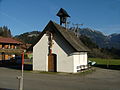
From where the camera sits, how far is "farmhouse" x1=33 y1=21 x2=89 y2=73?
2639cm

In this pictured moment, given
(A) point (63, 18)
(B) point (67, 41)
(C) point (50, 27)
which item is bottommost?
(B) point (67, 41)

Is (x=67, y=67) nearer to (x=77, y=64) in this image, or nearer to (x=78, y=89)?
(x=77, y=64)

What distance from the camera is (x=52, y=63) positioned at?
27250mm

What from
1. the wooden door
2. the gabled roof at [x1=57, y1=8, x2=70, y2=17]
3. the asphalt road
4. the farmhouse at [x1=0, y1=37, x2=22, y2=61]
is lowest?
the asphalt road

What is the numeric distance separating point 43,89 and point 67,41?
515 inches

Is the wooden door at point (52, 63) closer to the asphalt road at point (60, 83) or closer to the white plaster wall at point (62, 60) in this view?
the white plaster wall at point (62, 60)

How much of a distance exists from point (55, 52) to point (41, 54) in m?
1.99

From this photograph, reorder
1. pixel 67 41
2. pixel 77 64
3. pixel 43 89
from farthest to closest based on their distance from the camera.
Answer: pixel 77 64, pixel 67 41, pixel 43 89

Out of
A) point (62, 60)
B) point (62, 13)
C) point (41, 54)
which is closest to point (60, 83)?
point (62, 60)

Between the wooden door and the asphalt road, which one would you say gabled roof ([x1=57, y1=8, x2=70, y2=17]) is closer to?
the wooden door

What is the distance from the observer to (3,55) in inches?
1919

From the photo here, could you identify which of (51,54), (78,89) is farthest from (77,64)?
(78,89)

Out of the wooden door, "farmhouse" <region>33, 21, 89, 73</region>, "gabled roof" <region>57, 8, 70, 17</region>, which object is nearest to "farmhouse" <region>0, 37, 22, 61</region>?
"gabled roof" <region>57, 8, 70, 17</region>

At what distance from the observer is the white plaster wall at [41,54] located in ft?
90.2
